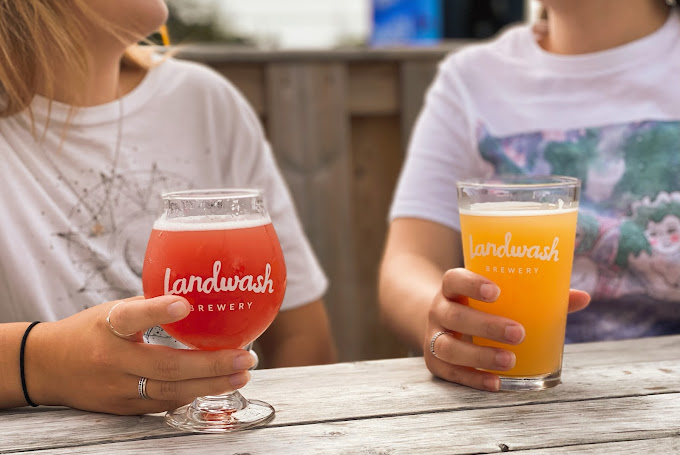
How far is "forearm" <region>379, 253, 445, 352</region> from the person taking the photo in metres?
1.31

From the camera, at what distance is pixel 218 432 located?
0.81 m

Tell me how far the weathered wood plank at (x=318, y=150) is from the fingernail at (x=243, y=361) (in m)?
A: 1.57

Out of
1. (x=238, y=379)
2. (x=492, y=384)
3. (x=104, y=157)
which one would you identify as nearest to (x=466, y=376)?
(x=492, y=384)

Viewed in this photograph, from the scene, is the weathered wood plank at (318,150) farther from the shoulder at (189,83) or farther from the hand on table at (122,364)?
the hand on table at (122,364)

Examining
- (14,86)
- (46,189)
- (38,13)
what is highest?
(38,13)

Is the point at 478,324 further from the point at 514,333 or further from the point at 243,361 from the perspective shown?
the point at 243,361

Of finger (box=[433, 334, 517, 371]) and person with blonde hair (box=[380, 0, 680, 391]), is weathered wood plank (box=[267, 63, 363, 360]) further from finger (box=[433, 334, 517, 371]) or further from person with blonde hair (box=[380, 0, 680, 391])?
finger (box=[433, 334, 517, 371])

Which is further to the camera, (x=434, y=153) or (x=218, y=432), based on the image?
(x=434, y=153)

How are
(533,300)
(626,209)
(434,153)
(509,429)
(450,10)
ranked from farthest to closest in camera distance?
(450,10) → (434,153) → (626,209) → (533,300) → (509,429)

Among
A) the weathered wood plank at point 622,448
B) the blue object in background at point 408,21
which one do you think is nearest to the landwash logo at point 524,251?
the weathered wood plank at point 622,448

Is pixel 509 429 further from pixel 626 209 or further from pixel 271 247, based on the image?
pixel 626 209

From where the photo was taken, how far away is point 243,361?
806 mm

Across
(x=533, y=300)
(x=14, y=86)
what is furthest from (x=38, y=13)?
(x=533, y=300)

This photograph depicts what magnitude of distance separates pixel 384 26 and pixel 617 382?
3.87 metres
